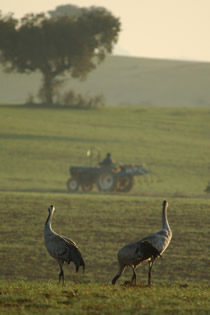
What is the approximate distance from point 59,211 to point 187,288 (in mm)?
14616

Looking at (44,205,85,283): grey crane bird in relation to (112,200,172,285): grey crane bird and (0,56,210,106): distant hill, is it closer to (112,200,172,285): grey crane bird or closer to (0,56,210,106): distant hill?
(112,200,172,285): grey crane bird

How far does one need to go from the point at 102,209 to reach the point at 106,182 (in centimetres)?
952

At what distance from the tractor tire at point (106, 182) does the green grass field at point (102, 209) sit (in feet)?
5.14

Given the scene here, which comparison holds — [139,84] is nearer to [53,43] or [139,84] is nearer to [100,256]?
[53,43]

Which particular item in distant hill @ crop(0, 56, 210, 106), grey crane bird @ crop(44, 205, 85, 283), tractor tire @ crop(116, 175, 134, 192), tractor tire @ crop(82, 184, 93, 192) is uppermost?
distant hill @ crop(0, 56, 210, 106)

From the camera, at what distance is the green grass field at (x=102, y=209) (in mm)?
13055

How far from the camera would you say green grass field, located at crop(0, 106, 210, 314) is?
13.1 m

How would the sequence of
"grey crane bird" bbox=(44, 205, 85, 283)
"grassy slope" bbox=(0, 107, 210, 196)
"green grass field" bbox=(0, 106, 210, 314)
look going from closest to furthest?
1. "green grass field" bbox=(0, 106, 210, 314)
2. "grey crane bird" bbox=(44, 205, 85, 283)
3. "grassy slope" bbox=(0, 107, 210, 196)

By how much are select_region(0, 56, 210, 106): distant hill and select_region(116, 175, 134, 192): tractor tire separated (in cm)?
9163

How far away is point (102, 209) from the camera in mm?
29656

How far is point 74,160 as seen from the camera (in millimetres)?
51781

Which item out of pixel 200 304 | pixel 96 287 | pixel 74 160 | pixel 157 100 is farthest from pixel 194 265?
pixel 157 100

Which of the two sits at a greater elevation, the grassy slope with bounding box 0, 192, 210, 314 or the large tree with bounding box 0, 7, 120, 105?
the large tree with bounding box 0, 7, 120, 105

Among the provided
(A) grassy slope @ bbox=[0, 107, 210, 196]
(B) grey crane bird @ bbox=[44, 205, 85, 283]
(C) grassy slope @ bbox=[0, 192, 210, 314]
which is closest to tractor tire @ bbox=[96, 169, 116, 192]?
(A) grassy slope @ bbox=[0, 107, 210, 196]
